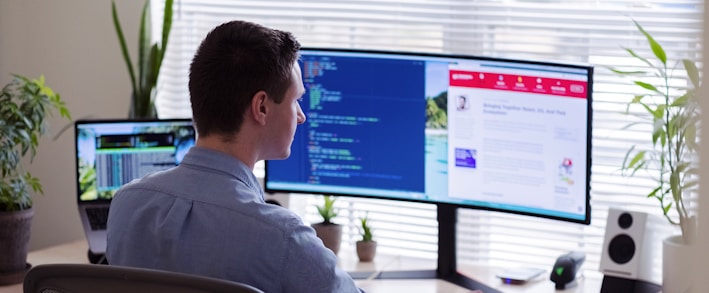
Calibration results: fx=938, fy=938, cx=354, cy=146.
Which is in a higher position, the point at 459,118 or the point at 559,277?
the point at 459,118

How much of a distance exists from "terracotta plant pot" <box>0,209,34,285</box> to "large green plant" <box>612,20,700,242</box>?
4.73ft

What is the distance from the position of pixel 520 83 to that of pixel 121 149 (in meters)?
1.02

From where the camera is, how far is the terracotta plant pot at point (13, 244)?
88.7 inches

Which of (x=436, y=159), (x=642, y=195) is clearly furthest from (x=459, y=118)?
(x=642, y=195)

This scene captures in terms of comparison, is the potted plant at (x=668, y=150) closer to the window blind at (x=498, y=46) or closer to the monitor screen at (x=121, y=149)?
the window blind at (x=498, y=46)

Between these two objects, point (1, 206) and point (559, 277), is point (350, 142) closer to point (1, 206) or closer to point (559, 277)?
point (559, 277)

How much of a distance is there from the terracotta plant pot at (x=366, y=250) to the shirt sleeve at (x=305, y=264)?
112 cm

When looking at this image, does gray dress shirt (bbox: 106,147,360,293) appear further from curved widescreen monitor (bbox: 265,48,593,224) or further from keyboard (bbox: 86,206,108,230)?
keyboard (bbox: 86,206,108,230)

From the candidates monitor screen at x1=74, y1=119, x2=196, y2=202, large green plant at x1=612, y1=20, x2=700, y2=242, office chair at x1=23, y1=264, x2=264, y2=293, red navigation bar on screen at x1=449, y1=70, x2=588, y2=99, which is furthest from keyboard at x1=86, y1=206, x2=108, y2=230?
large green plant at x1=612, y1=20, x2=700, y2=242

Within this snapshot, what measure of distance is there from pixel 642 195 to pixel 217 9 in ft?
4.62

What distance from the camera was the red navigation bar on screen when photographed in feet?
6.38

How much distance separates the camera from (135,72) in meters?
2.98

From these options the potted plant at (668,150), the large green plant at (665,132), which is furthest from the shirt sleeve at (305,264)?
the large green plant at (665,132)

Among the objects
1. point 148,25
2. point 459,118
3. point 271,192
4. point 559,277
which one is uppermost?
point 148,25
